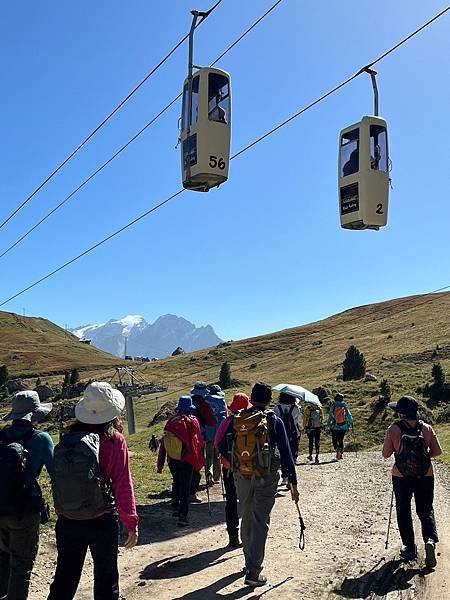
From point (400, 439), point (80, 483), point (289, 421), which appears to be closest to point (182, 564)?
point (400, 439)

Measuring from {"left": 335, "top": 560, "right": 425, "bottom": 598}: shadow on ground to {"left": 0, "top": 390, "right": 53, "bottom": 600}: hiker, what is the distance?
3.23m

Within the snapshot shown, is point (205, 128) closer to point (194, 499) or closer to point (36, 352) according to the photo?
point (194, 499)

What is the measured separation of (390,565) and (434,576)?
0.58 meters

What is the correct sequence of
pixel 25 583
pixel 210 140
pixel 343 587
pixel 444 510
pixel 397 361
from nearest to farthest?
1. pixel 25 583
2. pixel 343 587
3. pixel 444 510
4. pixel 210 140
5. pixel 397 361

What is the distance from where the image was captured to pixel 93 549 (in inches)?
187

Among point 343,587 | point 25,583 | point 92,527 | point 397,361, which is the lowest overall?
point 343,587

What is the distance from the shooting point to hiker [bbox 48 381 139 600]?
15.0ft

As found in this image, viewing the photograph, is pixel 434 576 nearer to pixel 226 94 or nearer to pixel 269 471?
pixel 269 471

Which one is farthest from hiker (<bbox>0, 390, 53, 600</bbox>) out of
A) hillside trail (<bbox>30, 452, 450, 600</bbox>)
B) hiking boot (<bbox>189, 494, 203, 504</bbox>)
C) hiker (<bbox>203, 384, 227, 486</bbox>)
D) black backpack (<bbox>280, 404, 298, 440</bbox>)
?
black backpack (<bbox>280, 404, 298, 440</bbox>)

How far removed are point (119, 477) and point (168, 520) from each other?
5469 millimetres

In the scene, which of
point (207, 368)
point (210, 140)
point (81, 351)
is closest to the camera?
point (210, 140)

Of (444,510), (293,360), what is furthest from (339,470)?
(293,360)

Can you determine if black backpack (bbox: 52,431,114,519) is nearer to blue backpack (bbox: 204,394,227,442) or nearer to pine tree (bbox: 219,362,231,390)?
blue backpack (bbox: 204,394,227,442)

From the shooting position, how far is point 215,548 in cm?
806
